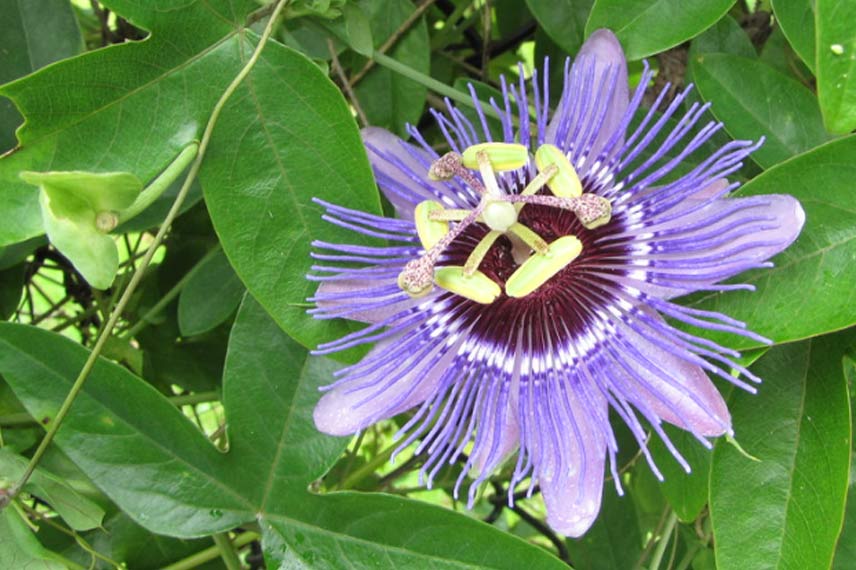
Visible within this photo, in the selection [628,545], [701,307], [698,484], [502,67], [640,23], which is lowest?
[628,545]

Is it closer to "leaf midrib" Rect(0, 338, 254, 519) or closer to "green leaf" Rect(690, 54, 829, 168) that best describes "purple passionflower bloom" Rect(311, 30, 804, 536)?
"green leaf" Rect(690, 54, 829, 168)

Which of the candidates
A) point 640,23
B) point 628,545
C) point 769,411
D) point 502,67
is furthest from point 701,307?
point 502,67

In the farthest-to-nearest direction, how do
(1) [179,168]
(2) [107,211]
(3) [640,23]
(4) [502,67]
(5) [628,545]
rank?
(4) [502,67], (5) [628,545], (3) [640,23], (1) [179,168], (2) [107,211]

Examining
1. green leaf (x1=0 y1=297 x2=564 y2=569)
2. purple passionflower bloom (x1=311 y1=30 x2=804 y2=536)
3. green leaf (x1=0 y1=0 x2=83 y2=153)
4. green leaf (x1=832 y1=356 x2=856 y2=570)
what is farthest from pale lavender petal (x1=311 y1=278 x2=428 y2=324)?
green leaf (x1=832 y1=356 x2=856 y2=570)

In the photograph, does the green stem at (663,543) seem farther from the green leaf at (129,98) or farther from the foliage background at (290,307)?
the green leaf at (129,98)

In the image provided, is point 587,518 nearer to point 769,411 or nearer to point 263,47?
point 769,411

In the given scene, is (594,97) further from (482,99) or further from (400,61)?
(400,61)

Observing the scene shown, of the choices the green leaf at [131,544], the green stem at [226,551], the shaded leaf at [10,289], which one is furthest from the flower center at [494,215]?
the shaded leaf at [10,289]
